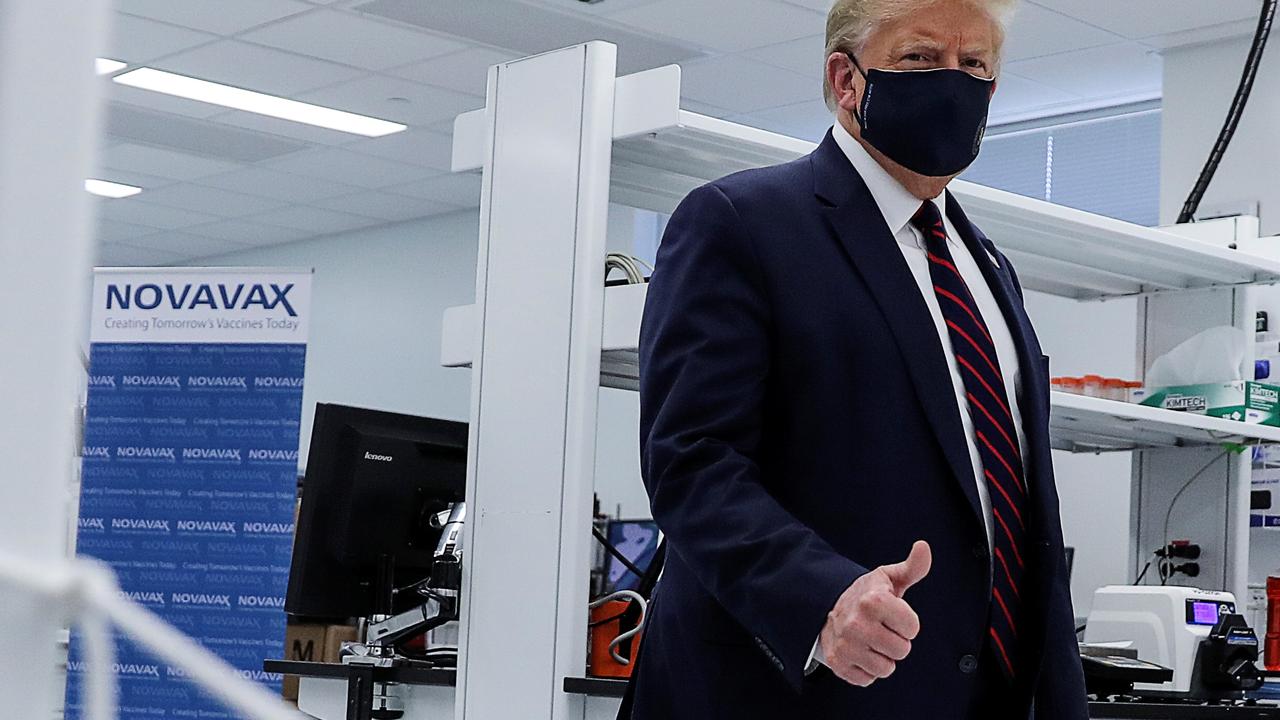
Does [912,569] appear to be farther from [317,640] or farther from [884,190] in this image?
[317,640]

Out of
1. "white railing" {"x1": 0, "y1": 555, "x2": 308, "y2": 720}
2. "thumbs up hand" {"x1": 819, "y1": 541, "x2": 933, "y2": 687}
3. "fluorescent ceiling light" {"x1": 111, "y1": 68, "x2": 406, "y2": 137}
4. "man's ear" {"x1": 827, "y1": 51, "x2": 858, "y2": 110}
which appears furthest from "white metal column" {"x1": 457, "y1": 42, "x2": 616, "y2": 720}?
"fluorescent ceiling light" {"x1": 111, "y1": 68, "x2": 406, "y2": 137}

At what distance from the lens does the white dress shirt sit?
4.26 ft

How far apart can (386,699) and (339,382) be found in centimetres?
696

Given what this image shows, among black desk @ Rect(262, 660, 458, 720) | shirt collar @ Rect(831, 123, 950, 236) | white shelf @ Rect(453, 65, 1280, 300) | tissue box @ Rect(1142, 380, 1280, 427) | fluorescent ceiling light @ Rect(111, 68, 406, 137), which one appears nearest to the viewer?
shirt collar @ Rect(831, 123, 950, 236)

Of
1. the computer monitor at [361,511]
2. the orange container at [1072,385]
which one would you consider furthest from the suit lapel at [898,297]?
the orange container at [1072,385]

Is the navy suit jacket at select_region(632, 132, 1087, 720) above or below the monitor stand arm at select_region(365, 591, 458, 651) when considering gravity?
above

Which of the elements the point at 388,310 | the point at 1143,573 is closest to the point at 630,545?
the point at 1143,573

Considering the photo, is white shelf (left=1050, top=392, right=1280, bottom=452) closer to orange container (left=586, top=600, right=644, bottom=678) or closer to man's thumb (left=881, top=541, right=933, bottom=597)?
orange container (left=586, top=600, right=644, bottom=678)

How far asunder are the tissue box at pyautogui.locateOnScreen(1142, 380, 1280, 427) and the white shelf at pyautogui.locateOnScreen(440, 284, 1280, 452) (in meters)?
0.05

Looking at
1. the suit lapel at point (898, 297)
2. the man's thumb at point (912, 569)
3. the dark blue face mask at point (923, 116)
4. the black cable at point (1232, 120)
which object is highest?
the black cable at point (1232, 120)

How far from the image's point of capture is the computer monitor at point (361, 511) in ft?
9.67

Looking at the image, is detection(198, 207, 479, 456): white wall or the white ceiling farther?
detection(198, 207, 479, 456): white wall

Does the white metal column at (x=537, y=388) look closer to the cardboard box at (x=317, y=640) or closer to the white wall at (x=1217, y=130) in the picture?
the cardboard box at (x=317, y=640)

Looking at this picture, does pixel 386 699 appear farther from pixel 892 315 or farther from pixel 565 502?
pixel 892 315
